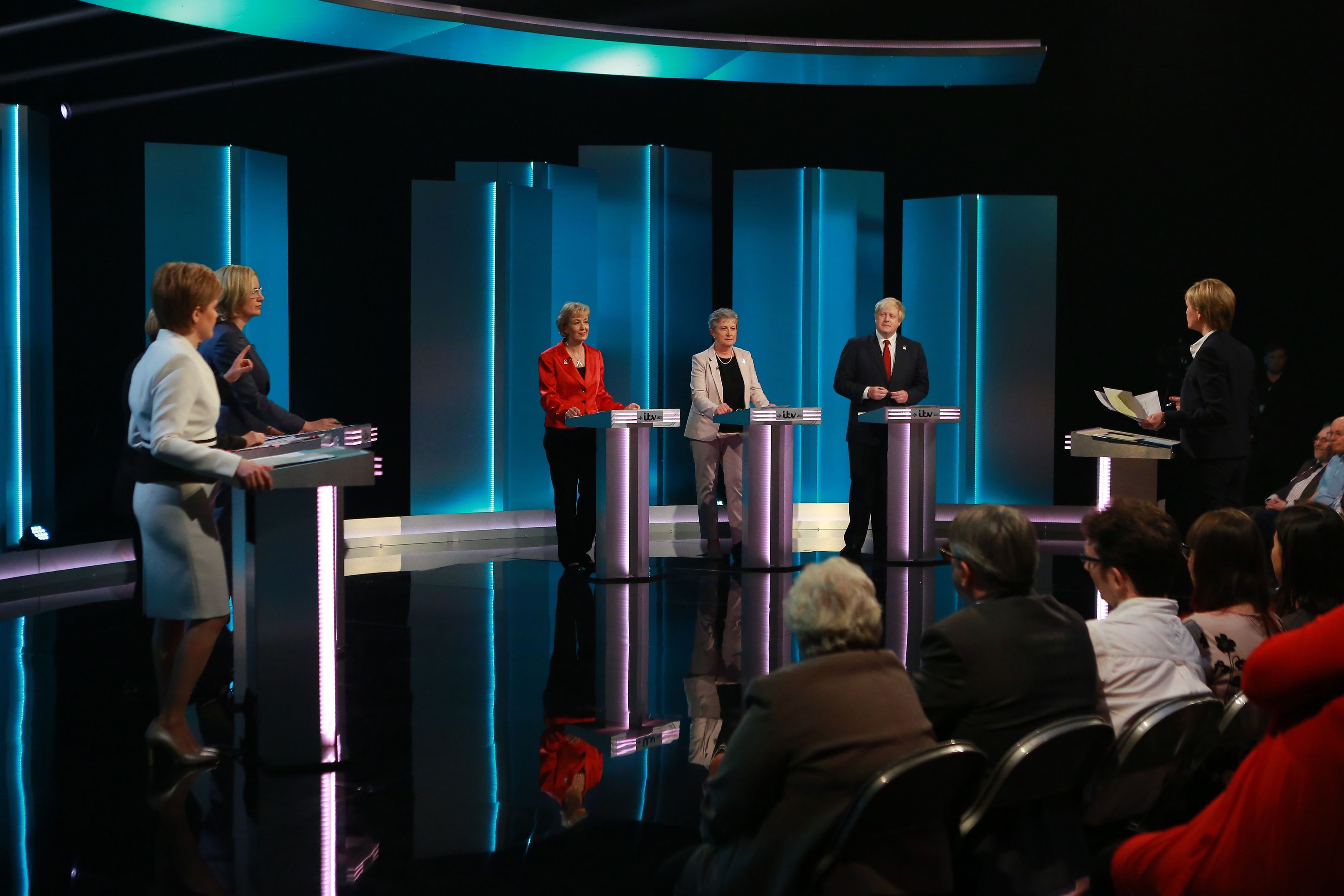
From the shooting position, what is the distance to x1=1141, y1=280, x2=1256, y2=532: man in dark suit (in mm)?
4621

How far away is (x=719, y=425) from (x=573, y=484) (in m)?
0.91

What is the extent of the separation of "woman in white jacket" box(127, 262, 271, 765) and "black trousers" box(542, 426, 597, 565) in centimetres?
304

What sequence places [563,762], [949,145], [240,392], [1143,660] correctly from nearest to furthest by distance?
[1143,660] → [563,762] → [240,392] → [949,145]

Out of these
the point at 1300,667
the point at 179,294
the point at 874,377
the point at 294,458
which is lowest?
the point at 1300,667

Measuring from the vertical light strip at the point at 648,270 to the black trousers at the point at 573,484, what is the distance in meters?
1.44

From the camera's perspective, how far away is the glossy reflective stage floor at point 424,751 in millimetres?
2473

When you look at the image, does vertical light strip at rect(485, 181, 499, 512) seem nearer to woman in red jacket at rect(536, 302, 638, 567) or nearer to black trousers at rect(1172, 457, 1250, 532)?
woman in red jacket at rect(536, 302, 638, 567)

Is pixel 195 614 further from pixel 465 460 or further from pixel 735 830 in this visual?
pixel 465 460

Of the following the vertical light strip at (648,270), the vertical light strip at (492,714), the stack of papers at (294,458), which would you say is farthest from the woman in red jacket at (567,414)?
the stack of papers at (294,458)

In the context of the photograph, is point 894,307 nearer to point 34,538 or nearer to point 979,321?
point 979,321

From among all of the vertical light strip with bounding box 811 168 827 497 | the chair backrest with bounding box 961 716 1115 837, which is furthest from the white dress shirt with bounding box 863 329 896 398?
the chair backrest with bounding box 961 716 1115 837

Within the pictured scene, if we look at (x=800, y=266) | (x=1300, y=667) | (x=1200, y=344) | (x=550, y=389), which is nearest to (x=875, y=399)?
(x=800, y=266)

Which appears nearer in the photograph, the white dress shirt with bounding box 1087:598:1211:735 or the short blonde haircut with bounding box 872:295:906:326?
the white dress shirt with bounding box 1087:598:1211:735

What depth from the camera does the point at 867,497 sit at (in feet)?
21.6
